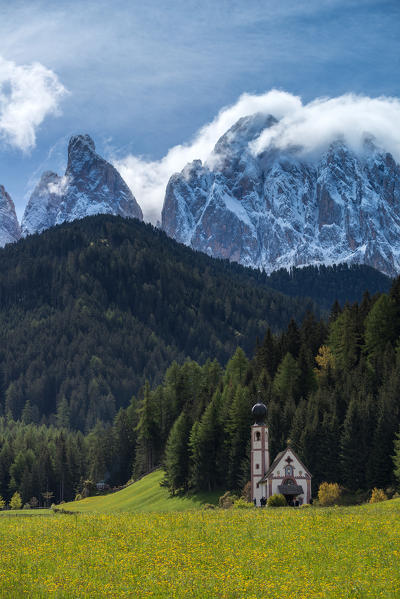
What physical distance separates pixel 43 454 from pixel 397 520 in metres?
118

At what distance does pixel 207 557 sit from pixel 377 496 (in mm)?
47017

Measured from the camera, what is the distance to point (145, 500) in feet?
354

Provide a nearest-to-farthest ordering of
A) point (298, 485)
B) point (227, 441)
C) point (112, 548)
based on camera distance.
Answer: point (112, 548) → point (298, 485) → point (227, 441)

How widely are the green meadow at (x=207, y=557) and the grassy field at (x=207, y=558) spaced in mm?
46

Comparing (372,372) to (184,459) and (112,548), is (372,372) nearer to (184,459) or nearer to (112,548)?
(184,459)

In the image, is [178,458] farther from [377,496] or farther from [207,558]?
[207,558]

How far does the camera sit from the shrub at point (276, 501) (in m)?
77.9

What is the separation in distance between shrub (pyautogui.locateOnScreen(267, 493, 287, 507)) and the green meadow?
93.0ft

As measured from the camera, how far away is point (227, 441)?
10094 centimetres

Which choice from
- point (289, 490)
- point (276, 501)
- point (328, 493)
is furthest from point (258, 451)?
point (276, 501)

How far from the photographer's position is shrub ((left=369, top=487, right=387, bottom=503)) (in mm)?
77875

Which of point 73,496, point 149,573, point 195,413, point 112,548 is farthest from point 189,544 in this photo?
point 73,496

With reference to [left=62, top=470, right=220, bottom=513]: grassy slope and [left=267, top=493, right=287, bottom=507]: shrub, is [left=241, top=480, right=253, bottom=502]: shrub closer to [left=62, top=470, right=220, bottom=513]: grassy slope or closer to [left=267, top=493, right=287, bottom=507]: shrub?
[left=62, top=470, right=220, bottom=513]: grassy slope

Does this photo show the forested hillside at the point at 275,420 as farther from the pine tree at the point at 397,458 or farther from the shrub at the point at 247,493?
the shrub at the point at 247,493
